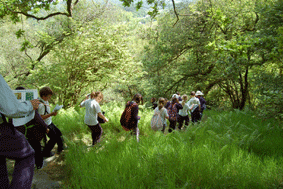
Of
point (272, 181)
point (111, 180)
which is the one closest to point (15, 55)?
point (111, 180)

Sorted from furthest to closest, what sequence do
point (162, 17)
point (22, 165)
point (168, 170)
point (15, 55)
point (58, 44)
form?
point (15, 55) → point (162, 17) → point (58, 44) → point (168, 170) → point (22, 165)

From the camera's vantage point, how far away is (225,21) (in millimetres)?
3537

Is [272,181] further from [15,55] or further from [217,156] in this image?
[15,55]

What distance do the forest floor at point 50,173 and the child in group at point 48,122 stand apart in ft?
0.75

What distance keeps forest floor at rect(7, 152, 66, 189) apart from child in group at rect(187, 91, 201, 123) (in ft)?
17.4

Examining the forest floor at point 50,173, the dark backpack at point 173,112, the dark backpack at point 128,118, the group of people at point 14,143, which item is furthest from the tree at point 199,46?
the group of people at point 14,143

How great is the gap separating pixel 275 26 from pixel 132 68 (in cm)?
754

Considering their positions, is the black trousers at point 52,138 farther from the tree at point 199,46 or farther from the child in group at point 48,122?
the tree at point 199,46

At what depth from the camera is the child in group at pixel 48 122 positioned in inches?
153

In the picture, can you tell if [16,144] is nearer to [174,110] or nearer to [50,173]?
[50,173]

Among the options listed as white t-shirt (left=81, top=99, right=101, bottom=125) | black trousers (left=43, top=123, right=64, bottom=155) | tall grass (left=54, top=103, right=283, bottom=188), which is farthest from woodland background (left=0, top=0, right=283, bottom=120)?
tall grass (left=54, top=103, right=283, bottom=188)

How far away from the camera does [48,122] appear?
4.23m

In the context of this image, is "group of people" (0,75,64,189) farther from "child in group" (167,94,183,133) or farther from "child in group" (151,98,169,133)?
"child in group" (167,94,183,133)

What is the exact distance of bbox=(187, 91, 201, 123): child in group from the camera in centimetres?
750
